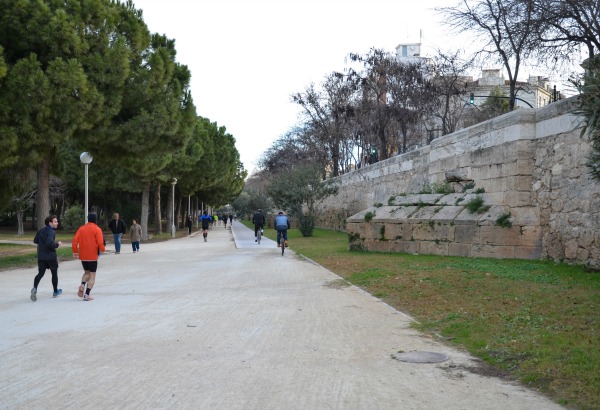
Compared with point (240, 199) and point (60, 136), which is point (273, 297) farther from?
point (240, 199)

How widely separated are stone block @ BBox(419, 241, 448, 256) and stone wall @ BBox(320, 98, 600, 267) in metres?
0.03

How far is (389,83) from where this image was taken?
3847cm

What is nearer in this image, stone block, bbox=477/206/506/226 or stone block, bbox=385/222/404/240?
stone block, bbox=477/206/506/226

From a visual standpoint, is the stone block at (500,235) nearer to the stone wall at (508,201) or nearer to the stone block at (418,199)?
the stone wall at (508,201)

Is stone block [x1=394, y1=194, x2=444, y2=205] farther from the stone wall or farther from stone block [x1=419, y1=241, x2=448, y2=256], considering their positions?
stone block [x1=419, y1=241, x2=448, y2=256]

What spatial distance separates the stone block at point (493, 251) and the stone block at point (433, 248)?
42.2 inches

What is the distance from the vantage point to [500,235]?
1478 centimetres

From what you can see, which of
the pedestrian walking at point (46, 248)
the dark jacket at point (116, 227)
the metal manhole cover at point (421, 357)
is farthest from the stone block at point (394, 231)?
the metal manhole cover at point (421, 357)

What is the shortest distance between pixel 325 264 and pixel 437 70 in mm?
24109

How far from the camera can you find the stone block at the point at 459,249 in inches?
616

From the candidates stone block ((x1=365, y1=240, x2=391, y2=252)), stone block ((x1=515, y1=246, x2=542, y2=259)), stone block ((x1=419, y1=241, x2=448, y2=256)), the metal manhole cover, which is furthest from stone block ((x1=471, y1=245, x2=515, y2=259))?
the metal manhole cover

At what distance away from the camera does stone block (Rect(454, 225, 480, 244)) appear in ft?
50.7

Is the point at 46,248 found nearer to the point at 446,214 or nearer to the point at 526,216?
the point at 446,214

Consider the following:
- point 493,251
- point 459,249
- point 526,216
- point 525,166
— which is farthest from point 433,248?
point 525,166
